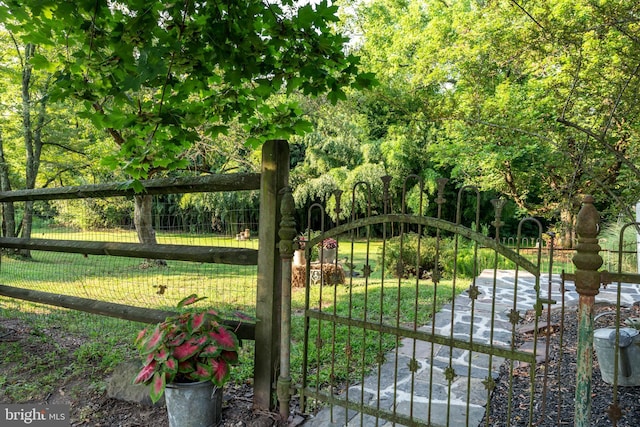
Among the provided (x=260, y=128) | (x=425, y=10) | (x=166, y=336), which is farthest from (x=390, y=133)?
(x=166, y=336)

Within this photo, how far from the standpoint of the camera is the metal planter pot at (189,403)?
6.87ft

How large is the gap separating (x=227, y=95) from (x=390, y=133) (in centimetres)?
1311

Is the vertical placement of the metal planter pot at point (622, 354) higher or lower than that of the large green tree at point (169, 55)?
lower

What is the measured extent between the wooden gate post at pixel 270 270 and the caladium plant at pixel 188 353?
0.23 m

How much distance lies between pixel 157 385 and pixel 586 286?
2.01 meters

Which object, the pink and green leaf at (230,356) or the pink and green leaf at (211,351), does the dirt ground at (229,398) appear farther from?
the pink and green leaf at (211,351)

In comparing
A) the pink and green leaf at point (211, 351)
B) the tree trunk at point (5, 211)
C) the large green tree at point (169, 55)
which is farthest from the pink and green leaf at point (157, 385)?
the tree trunk at point (5, 211)

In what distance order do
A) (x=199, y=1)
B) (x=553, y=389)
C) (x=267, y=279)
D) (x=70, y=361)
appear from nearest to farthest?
(x=199, y=1), (x=267, y=279), (x=553, y=389), (x=70, y=361)

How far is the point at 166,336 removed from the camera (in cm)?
214

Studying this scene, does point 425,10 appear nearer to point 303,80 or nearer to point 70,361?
point 303,80

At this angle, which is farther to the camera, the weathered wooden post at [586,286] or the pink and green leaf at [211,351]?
the pink and green leaf at [211,351]

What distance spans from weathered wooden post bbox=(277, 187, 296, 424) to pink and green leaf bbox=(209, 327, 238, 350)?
0.94 ft

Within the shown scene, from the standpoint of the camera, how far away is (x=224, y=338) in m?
2.17

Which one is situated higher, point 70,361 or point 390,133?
point 390,133
